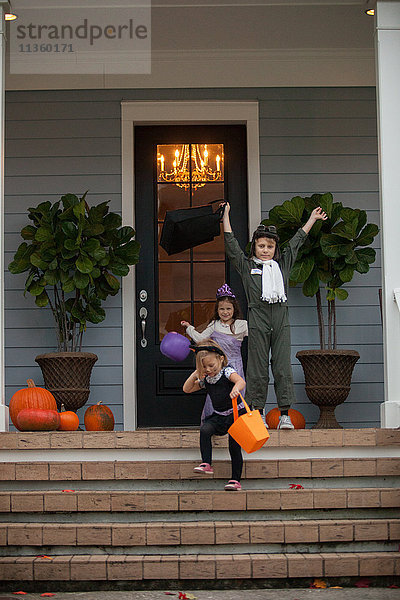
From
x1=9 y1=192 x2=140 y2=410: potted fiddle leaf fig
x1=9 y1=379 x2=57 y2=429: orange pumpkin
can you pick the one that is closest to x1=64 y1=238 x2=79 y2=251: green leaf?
x1=9 y1=192 x2=140 y2=410: potted fiddle leaf fig

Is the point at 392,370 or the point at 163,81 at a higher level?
the point at 163,81

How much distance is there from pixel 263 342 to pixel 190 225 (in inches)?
36.0

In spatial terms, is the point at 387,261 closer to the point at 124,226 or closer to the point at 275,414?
the point at 275,414

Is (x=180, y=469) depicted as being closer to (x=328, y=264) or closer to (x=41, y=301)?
(x=41, y=301)

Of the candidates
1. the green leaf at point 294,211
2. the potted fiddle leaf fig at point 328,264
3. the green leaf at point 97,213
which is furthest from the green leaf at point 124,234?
the green leaf at point 294,211

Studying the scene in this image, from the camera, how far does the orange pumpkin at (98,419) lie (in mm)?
5578

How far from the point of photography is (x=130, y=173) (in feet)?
21.5

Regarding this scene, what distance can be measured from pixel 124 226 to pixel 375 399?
2267 mm

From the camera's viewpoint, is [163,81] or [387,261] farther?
[163,81]

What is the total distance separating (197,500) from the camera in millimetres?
4160

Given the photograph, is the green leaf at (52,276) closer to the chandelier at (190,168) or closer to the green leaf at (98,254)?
the green leaf at (98,254)

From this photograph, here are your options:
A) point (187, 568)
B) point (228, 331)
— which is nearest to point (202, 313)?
point (228, 331)

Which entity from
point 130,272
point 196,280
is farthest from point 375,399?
point 130,272

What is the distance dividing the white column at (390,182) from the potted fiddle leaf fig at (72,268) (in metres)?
1.93
